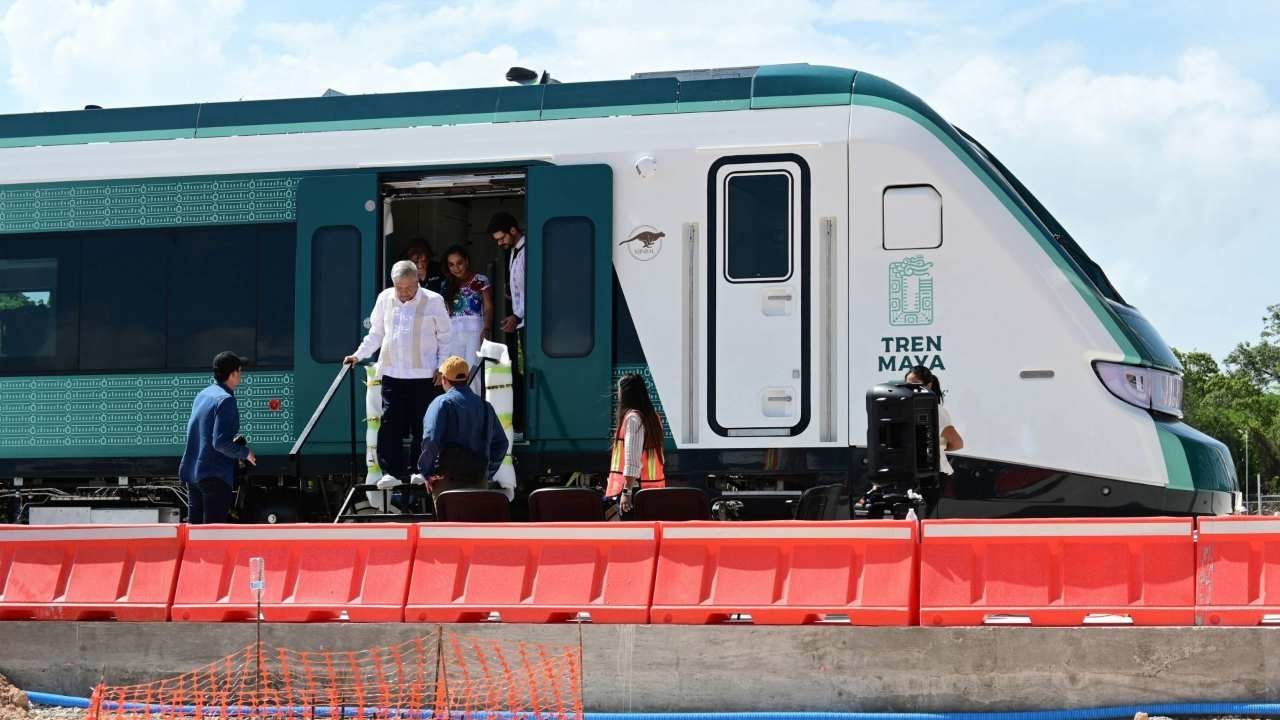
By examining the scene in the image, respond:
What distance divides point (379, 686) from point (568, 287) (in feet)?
11.4

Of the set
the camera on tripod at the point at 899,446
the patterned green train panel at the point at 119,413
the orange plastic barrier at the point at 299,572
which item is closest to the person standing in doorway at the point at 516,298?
the patterned green train panel at the point at 119,413

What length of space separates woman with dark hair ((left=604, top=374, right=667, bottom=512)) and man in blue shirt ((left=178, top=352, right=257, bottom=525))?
2.44 m

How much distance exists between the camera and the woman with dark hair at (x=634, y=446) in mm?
9844

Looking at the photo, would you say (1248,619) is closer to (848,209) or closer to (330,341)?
(848,209)

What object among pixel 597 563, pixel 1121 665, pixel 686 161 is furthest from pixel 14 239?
pixel 1121 665

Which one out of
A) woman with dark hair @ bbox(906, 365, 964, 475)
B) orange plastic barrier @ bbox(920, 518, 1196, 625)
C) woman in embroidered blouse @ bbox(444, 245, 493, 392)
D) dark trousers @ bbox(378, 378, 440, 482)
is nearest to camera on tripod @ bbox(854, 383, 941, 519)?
woman with dark hair @ bbox(906, 365, 964, 475)

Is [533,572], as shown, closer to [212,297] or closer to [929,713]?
[929,713]

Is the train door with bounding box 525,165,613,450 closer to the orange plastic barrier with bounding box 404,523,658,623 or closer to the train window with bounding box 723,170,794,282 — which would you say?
the train window with bounding box 723,170,794,282

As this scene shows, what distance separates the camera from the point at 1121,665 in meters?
7.18

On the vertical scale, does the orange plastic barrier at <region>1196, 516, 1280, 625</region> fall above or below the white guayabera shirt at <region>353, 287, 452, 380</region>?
below

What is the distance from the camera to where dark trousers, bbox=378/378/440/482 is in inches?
422

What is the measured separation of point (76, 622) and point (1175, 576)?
578cm

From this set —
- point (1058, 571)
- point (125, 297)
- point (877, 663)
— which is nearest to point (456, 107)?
point (125, 297)

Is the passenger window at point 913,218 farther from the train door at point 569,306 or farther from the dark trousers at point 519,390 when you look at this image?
the dark trousers at point 519,390
